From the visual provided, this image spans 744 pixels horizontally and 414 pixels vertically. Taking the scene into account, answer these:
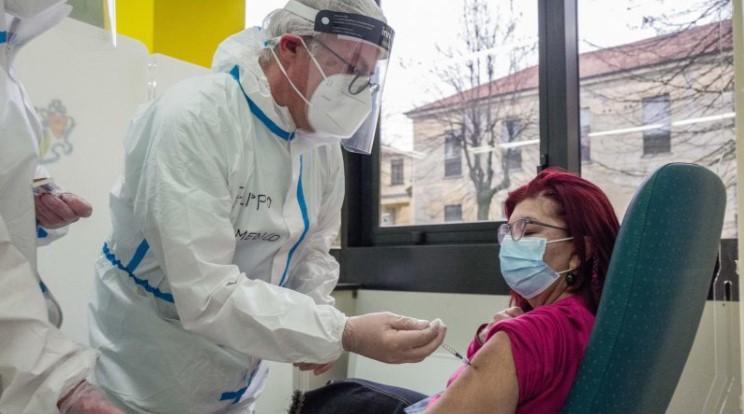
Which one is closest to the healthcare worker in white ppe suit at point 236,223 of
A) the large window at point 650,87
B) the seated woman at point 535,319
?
the seated woman at point 535,319

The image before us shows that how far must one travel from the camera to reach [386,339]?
1.02 meters

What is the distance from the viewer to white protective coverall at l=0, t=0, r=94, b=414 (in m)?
0.77

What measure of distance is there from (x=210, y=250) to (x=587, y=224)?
80 cm

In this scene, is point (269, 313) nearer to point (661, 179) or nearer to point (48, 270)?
point (661, 179)

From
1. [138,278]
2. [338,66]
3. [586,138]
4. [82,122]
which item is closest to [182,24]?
[82,122]

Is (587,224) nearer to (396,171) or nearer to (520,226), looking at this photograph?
(520,226)

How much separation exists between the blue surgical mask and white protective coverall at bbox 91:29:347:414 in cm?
46

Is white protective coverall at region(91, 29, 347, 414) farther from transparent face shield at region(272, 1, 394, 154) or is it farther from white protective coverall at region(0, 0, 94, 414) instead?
white protective coverall at region(0, 0, 94, 414)

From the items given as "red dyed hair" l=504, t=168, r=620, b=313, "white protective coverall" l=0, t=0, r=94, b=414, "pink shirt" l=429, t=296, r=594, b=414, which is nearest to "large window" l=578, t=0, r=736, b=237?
"red dyed hair" l=504, t=168, r=620, b=313

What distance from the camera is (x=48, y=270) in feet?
4.85

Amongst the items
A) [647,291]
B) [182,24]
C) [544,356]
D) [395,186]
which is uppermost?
[182,24]

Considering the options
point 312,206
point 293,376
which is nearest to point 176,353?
point 312,206

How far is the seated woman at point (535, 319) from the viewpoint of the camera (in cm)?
109

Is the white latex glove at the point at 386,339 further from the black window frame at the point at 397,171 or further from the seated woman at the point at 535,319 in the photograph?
the black window frame at the point at 397,171
